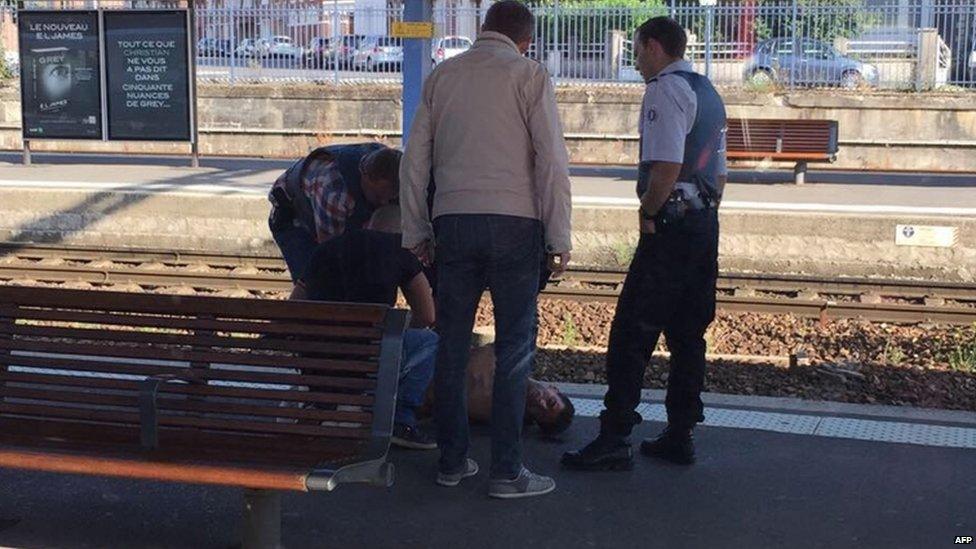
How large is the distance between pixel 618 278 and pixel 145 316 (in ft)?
24.0

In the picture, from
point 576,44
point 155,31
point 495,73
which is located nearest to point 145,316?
point 495,73

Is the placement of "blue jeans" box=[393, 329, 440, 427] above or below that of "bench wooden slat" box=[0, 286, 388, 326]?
below

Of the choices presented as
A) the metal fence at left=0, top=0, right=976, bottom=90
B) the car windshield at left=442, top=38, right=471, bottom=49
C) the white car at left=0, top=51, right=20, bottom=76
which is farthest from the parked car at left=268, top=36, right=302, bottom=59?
the white car at left=0, top=51, right=20, bottom=76

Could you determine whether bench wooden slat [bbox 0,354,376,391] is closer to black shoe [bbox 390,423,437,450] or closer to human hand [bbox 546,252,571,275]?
human hand [bbox 546,252,571,275]

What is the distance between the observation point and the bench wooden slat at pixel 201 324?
4465mm

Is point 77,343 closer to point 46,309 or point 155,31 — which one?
point 46,309

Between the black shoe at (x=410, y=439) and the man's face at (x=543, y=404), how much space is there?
1.48 ft

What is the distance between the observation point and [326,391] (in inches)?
180

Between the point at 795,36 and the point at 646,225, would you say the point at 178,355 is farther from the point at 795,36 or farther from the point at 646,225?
the point at 795,36

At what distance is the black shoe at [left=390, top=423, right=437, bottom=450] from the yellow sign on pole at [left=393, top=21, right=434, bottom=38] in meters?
5.22

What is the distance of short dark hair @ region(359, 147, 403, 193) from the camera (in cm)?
523

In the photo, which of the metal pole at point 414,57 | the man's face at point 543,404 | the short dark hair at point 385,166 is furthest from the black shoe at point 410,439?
the metal pole at point 414,57

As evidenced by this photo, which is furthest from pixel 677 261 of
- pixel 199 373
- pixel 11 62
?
pixel 11 62

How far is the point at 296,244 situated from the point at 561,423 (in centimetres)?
142
